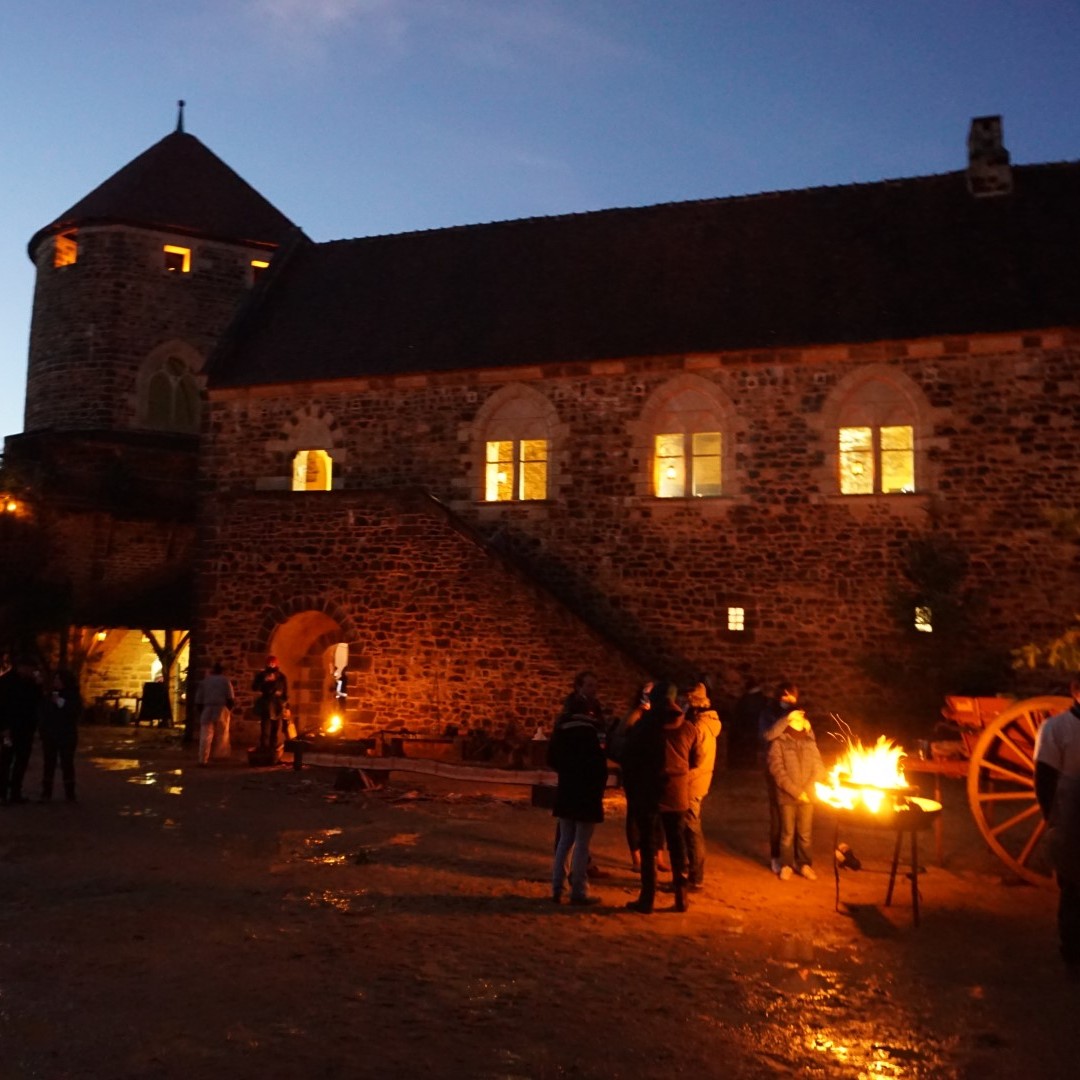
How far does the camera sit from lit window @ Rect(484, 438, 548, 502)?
19281mm

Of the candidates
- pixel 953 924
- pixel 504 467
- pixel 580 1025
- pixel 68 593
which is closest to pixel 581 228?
pixel 504 467

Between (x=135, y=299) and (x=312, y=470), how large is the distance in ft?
35.1

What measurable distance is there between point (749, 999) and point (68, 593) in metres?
21.1

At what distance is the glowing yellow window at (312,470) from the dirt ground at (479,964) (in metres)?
10.7

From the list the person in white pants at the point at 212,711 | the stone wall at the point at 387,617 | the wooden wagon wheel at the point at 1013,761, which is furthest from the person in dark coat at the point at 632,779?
the person in white pants at the point at 212,711

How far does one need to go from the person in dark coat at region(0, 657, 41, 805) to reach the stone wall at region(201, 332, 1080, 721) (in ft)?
21.4

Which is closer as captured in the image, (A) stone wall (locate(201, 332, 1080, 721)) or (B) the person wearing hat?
(B) the person wearing hat

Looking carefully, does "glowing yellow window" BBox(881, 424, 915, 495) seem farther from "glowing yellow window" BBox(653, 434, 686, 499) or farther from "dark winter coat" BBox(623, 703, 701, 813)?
"dark winter coat" BBox(623, 703, 701, 813)

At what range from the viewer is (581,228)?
22.3 meters

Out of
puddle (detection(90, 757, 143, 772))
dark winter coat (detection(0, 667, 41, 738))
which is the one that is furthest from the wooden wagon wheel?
puddle (detection(90, 757, 143, 772))

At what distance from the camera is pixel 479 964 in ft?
20.1

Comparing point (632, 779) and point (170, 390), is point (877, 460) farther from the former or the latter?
point (170, 390)

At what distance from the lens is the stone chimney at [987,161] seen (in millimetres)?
19469

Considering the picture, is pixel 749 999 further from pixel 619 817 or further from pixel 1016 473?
pixel 1016 473
